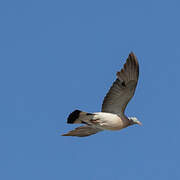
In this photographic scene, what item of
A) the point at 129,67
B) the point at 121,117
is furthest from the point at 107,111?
the point at 129,67

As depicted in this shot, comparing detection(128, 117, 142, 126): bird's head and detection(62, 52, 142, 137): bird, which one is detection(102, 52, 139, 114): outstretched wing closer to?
detection(62, 52, 142, 137): bird

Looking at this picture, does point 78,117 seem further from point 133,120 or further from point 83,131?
point 133,120

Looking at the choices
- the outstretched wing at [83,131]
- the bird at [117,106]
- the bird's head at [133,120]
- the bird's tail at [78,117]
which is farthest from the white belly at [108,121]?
the outstretched wing at [83,131]

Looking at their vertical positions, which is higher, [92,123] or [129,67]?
[129,67]

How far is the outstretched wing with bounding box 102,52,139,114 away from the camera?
1636cm

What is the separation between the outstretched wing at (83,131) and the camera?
18.0 metres

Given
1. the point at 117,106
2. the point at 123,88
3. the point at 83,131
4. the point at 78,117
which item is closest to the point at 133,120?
the point at 117,106

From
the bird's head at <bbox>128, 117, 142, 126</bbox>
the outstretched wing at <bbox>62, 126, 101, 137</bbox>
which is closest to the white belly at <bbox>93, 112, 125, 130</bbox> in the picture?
the bird's head at <bbox>128, 117, 142, 126</bbox>

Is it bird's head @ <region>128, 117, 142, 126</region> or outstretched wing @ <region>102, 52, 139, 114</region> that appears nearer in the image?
outstretched wing @ <region>102, 52, 139, 114</region>

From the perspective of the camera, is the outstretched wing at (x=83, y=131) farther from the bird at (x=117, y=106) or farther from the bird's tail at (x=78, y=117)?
the bird's tail at (x=78, y=117)

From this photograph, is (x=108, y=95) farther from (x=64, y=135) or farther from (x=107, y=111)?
(x=64, y=135)

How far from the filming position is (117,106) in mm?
17078

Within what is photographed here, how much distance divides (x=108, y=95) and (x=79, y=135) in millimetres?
2043

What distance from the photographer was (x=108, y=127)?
1703cm
